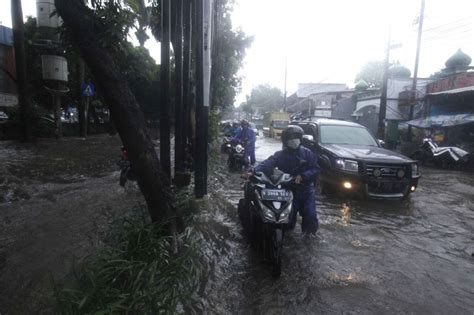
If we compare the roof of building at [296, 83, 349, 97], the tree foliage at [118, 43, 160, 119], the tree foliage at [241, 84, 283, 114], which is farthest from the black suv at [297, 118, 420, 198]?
the tree foliage at [241, 84, 283, 114]

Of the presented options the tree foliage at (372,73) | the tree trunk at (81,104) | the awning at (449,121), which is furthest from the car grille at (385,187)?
the tree foliage at (372,73)

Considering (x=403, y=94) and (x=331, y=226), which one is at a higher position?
(x=403, y=94)

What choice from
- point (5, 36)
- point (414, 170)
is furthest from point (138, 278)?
point (5, 36)

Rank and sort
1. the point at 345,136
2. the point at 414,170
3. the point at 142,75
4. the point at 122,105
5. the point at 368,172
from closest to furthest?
the point at 122,105 < the point at 368,172 < the point at 414,170 < the point at 345,136 < the point at 142,75

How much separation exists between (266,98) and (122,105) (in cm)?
6177

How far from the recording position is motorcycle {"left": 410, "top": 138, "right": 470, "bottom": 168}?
13109 millimetres

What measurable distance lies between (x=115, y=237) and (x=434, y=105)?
72.6ft

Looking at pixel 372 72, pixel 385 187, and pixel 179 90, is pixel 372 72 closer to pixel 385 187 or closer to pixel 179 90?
pixel 385 187

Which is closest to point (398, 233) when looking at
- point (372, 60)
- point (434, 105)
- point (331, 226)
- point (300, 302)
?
point (331, 226)

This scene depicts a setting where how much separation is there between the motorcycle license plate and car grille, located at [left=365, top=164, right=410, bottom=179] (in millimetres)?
3442

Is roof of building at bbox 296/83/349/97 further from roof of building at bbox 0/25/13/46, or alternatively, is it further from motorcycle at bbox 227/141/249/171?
motorcycle at bbox 227/141/249/171

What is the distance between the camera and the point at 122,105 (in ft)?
10.1

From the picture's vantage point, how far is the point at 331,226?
5.59 m

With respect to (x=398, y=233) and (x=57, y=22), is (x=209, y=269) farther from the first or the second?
(x=57, y=22)
